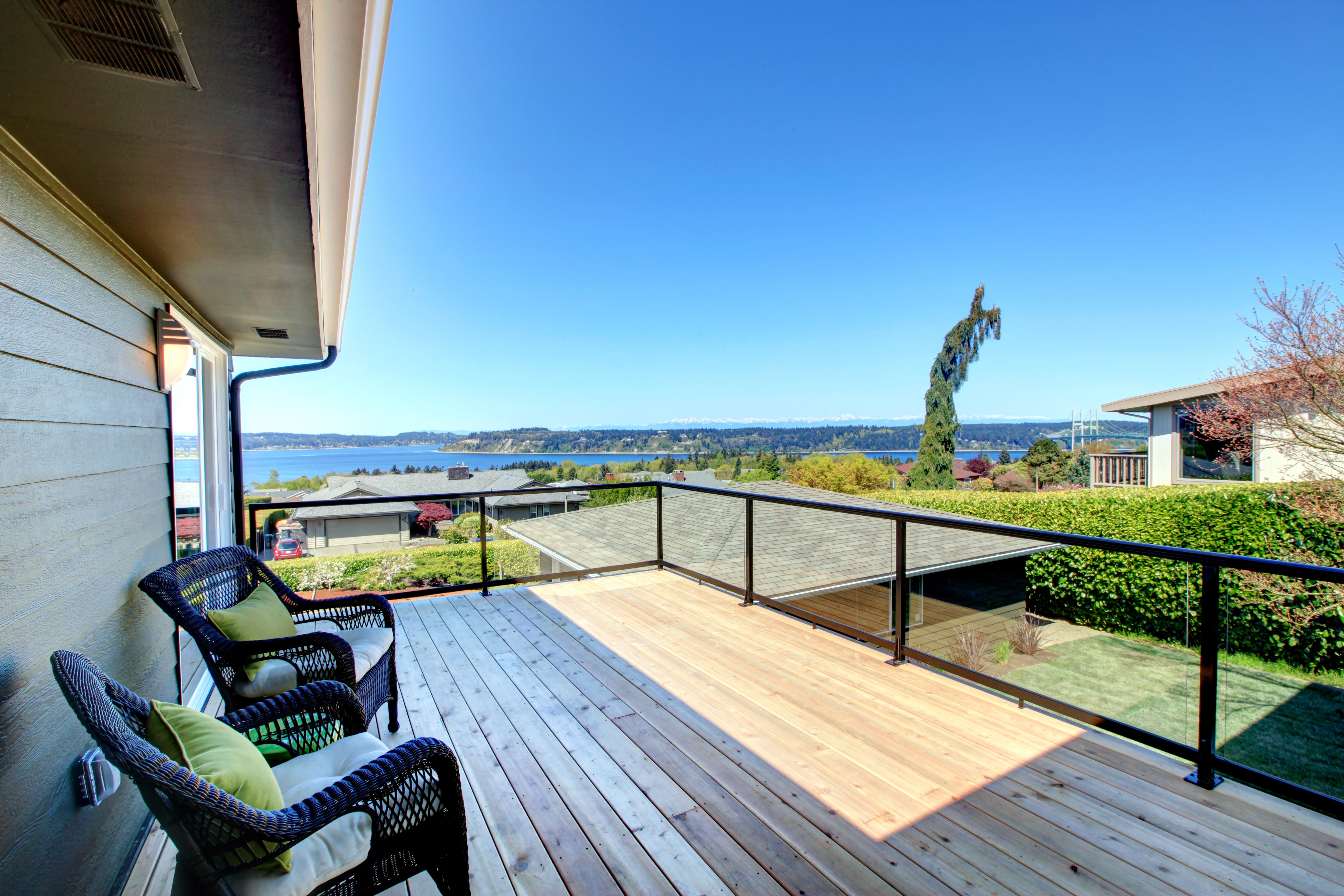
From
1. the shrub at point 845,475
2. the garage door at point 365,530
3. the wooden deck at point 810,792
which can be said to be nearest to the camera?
the wooden deck at point 810,792

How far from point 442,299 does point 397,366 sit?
14.2 meters

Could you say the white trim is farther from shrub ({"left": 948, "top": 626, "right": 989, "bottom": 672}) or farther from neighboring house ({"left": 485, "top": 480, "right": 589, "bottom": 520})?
shrub ({"left": 948, "top": 626, "right": 989, "bottom": 672})

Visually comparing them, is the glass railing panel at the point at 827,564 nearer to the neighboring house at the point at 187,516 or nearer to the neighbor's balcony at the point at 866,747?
the neighbor's balcony at the point at 866,747

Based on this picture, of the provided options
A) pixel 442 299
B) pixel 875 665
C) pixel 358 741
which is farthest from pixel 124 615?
pixel 442 299

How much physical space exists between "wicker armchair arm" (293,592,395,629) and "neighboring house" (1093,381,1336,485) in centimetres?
1430

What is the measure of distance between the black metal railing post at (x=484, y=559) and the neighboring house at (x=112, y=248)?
2363 millimetres

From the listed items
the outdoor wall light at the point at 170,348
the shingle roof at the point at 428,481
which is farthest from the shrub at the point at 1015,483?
the outdoor wall light at the point at 170,348

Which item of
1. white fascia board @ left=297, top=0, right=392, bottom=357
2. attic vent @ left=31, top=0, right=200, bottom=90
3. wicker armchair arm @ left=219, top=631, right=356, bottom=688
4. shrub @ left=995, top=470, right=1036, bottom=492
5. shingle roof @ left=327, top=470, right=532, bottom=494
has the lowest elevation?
shrub @ left=995, top=470, right=1036, bottom=492

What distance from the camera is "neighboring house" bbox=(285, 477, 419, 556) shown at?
6.54 metres

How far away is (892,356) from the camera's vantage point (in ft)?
125

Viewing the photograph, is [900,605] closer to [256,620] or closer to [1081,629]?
[256,620]

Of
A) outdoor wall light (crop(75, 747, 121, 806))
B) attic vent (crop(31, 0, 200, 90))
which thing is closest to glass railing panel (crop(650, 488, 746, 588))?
outdoor wall light (crop(75, 747, 121, 806))

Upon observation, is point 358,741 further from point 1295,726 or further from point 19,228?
point 1295,726

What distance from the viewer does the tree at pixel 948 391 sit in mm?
25219
